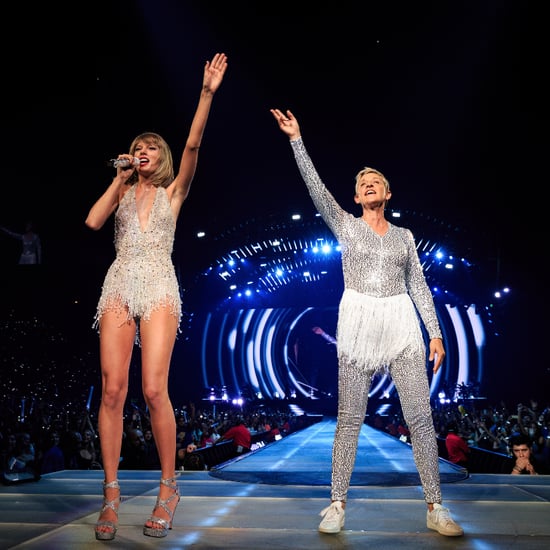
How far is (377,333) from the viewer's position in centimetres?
282

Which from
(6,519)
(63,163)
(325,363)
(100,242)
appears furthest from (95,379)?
(325,363)

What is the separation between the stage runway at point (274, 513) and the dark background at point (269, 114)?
6.61 metres

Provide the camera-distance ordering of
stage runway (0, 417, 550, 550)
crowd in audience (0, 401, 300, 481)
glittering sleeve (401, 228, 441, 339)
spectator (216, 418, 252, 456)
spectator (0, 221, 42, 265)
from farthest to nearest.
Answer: spectator (0, 221, 42, 265)
spectator (216, 418, 252, 456)
crowd in audience (0, 401, 300, 481)
glittering sleeve (401, 228, 441, 339)
stage runway (0, 417, 550, 550)

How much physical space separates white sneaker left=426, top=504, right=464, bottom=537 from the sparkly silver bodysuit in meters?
1.37

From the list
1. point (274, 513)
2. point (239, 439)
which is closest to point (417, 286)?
point (274, 513)

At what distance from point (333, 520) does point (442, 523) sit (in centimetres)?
43

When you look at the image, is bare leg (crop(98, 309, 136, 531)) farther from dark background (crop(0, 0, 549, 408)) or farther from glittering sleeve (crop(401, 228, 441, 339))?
dark background (crop(0, 0, 549, 408))

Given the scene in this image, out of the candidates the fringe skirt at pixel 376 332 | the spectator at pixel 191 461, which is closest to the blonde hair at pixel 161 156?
the fringe skirt at pixel 376 332

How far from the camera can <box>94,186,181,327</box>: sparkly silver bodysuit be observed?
103 inches

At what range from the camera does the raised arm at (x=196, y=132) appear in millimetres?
2760

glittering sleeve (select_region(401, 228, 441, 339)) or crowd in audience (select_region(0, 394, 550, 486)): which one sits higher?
glittering sleeve (select_region(401, 228, 441, 339))

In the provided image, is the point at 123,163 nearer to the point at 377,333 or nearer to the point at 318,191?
the point at 318,191

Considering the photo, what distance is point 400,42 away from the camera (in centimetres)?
962

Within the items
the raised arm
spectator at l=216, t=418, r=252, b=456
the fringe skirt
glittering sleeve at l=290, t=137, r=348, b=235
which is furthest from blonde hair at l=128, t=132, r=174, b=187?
spectator at l=216, t=418, r=252, b=456
